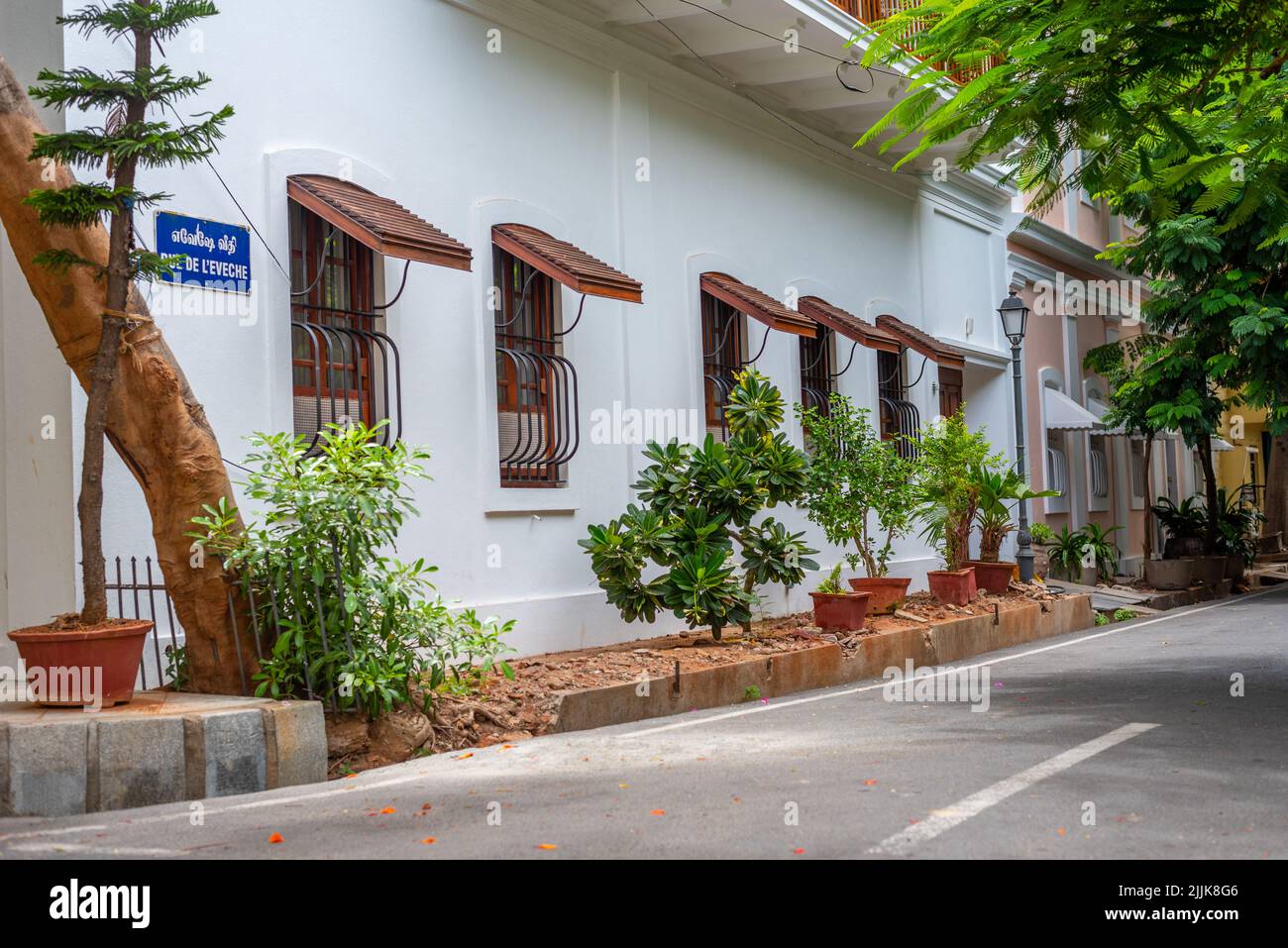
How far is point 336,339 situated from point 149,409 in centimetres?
260

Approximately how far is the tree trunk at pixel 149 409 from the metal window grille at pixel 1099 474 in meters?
21.3

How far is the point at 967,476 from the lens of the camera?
49.9 ft

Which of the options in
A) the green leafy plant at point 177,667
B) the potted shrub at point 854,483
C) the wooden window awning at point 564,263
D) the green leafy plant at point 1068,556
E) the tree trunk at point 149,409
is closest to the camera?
the tree trunk at point 149,409

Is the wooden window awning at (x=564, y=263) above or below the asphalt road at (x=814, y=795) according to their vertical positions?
above

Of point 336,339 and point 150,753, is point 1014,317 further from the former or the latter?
point 150,753

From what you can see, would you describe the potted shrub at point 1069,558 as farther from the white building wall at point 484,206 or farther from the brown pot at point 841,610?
the brown pot at point 841,610

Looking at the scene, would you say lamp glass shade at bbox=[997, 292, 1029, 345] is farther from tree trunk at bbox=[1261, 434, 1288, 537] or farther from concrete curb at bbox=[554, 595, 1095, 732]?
tree trunk at bbox=[1261, 434, 1288, 537]

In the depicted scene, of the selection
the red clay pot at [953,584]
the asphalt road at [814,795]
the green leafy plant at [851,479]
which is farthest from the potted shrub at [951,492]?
the asphalt road at [814,795]

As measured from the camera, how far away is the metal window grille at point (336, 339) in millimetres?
9695

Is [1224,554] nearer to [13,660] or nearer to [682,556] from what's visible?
[682,556]

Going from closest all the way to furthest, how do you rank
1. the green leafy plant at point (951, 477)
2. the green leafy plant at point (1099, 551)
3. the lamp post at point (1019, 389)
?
1. the green leafy plant at point (951, 477)
2. the lamp post at point (1019, 389)
3. the green leafy plant at point (1099, 551)

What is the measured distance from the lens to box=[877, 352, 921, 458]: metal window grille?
1839 centimetres

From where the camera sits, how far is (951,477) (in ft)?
49.0
